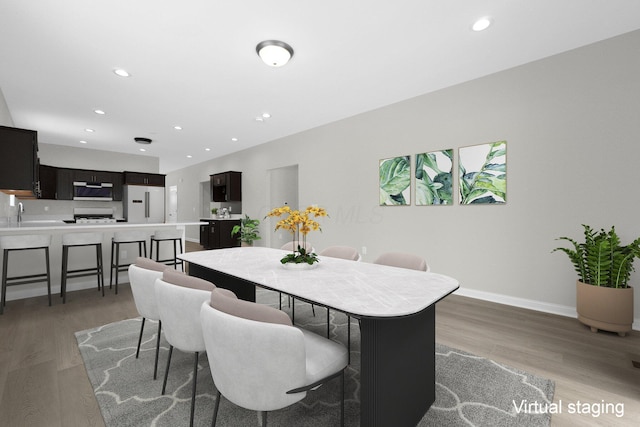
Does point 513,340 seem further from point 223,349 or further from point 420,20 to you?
point 420,20

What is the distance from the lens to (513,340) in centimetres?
246

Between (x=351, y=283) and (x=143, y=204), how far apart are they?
7518 millimetres

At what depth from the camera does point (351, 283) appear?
5.18 ft

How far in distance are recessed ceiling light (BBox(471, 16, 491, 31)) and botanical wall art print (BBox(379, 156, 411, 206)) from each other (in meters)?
1.82

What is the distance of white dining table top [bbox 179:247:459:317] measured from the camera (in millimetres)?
1211

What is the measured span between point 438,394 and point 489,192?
257 cm

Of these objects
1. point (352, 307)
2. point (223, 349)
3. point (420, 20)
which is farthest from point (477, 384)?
point (420, 20)

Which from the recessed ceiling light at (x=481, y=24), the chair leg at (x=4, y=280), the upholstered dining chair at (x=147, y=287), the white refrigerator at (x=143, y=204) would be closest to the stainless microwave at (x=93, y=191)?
the white refrigerator at (x=143, y=204)

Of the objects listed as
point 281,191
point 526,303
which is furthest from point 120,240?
point 526,303

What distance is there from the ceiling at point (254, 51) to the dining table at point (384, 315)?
82.4 inches

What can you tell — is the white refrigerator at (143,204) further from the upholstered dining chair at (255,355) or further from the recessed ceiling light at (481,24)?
the recessed ceiling light at (481,24)

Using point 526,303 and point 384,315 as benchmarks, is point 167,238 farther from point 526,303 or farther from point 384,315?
point 526,303

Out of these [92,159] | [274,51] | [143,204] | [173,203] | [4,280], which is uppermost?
[274,51]

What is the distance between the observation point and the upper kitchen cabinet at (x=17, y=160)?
3.12 meters
